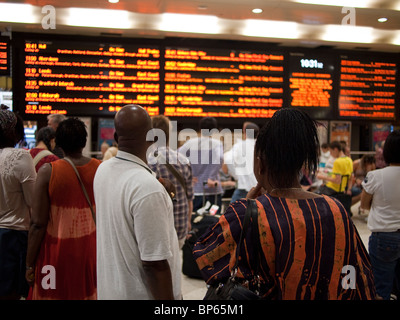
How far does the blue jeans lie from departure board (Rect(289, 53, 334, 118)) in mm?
3606

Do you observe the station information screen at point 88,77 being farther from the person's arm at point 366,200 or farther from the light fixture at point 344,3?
the person's arm at point 366,200

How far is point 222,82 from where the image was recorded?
5973 mm

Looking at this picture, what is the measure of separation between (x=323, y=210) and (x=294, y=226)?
12 centimetres

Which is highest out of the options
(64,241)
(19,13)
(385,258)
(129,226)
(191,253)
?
(19,13)

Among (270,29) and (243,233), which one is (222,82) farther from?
(243,233)

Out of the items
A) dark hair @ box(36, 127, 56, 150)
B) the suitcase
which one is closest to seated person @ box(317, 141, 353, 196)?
the suitcase

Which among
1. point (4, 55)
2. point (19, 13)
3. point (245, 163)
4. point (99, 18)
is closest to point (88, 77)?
point (99, 18)

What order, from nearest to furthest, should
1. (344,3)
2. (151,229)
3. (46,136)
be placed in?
1. (151,229)
2. (46,136)
3. (344,3)

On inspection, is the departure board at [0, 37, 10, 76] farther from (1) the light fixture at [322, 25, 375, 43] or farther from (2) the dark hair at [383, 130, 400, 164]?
(2) the dark hair at [383, 130, 400, 164]

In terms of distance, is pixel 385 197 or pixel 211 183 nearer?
pixel 385 197

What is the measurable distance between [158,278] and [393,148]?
2.14m

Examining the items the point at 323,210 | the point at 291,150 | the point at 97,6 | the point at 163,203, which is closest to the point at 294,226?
the point at 323,210

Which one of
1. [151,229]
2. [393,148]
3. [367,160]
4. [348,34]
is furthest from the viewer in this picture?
[367,160]

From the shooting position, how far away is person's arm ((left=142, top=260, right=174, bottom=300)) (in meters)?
1.52
